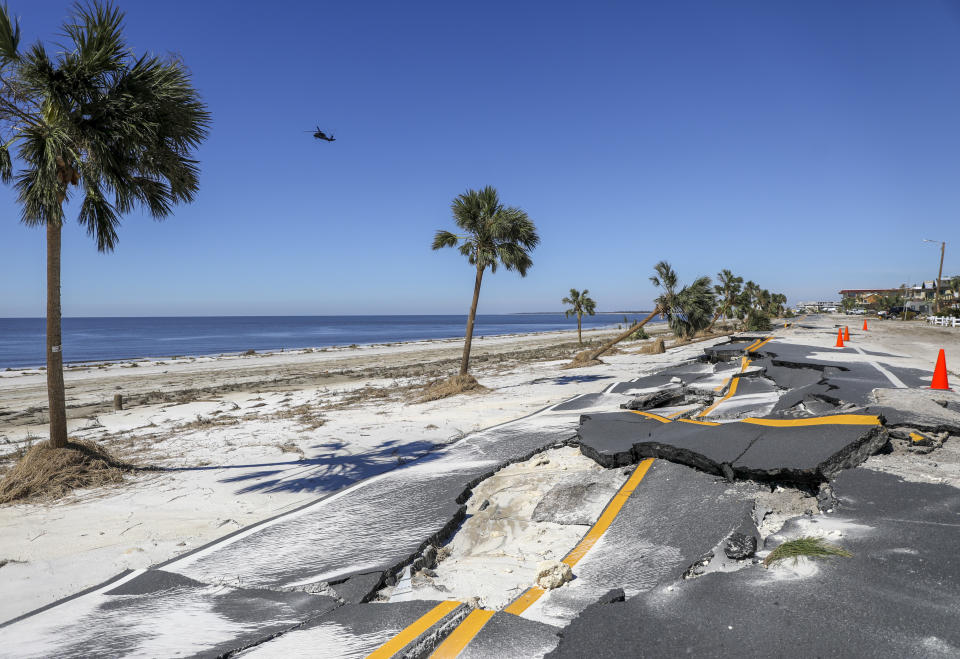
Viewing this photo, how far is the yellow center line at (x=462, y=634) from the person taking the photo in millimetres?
2539

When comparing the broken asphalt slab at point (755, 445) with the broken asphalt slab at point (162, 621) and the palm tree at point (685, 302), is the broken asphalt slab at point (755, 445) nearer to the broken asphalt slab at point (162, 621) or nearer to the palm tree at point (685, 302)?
the broken asphalt slab at point (162, 621)

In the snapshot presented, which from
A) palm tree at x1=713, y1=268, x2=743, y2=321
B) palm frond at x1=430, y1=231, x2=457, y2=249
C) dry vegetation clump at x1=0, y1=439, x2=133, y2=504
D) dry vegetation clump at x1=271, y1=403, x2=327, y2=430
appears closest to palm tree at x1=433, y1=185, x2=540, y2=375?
palm frond at x1=430, y1=231, x2=457, y2=249

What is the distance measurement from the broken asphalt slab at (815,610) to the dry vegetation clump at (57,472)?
7666 millimetres

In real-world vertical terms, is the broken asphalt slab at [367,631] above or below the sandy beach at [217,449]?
above

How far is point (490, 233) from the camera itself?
1647 cm

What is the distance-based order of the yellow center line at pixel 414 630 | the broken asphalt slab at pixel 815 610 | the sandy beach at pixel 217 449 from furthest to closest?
the sandy beach at pixel 217 449
the yellow center line at pixel 414 630
the broken asphalt slab at pixel 815 610

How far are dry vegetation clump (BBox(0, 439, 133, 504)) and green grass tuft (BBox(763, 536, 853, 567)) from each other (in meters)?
8.44

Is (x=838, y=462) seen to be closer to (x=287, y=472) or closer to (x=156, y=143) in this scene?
(x=287, y=472)

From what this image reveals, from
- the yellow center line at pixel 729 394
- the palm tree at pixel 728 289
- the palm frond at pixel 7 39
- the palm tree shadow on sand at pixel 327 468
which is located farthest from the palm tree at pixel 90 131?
the palm tree at pixel 728 289

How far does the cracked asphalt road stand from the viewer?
8.27 ft

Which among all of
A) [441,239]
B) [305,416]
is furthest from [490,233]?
[305,416]

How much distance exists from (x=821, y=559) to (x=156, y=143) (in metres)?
8.97

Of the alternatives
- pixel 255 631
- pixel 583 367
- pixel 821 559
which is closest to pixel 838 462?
pixel 821 559

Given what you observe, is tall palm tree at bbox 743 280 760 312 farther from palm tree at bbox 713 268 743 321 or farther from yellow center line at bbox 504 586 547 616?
yellow center line at bbox 504 586 547 616
